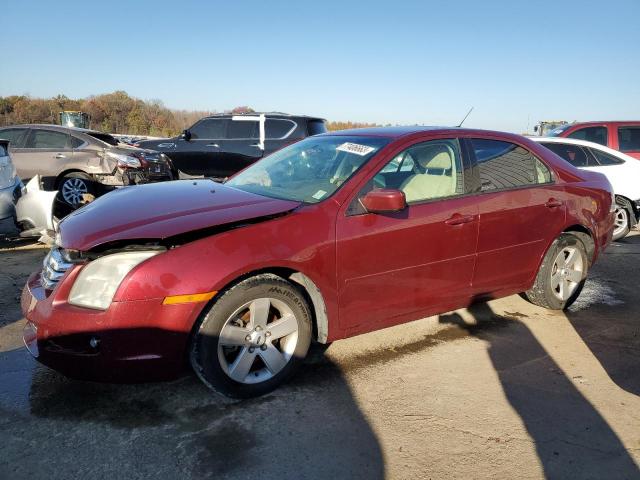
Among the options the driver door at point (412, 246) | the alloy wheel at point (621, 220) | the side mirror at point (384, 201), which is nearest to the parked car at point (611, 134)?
the alloy wheel at point (621, 220)

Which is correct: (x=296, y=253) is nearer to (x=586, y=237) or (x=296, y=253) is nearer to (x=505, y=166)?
(x=505, y=166)

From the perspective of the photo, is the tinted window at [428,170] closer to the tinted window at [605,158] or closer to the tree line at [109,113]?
the tinted window at [605,158]

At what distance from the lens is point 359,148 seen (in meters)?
3.66

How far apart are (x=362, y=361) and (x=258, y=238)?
1.24 meters

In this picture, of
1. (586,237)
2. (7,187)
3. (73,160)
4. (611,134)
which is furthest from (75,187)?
(611,134)

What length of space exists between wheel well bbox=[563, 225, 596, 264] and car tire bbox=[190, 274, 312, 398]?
2.77 m

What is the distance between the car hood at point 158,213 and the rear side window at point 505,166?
1.62 metres

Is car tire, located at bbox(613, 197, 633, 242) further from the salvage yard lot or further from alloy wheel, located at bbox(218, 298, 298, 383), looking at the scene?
alloy wheel, located at bbox(218, 298, 298, 383)

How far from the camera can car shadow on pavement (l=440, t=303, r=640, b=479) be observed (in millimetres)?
2414

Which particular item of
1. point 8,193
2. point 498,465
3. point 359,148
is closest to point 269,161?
point 359,148

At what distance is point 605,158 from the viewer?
8.02 meters

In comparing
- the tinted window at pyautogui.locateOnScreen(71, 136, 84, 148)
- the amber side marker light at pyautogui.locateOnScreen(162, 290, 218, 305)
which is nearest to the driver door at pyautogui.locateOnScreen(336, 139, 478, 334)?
the amber side marker light at pyautogui.locateOnScreen(162, 290, 218, 305)

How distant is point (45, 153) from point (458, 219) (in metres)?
7.44

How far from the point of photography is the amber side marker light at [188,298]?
260 cm
